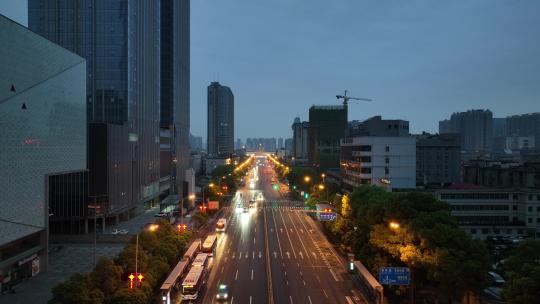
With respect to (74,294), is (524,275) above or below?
above

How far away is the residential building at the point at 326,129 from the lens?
561 ft

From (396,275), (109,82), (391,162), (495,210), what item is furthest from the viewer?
(391,162)

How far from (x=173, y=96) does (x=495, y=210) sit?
90.4 meters

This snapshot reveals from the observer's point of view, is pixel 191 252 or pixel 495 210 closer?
pixel 191 252

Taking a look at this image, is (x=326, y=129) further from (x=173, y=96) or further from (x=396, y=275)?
(x=396, y=275)

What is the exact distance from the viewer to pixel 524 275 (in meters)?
24.9

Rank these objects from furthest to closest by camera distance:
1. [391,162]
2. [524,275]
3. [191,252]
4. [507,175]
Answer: [507,175] < [391,162] < [191,252] < [524,275]

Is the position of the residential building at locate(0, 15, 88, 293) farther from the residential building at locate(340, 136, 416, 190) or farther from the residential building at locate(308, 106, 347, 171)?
the residential building at locate(308, 106, 347, 171)

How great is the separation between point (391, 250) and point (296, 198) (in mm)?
84323

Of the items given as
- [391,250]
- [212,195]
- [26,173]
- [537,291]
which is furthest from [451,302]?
[212,195]

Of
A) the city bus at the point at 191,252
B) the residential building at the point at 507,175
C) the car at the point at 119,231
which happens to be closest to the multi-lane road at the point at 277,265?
the city bus at the point at 191,252

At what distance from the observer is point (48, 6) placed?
76.6m

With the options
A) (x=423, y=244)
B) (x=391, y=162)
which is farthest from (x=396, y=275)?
(x=391, y=162)

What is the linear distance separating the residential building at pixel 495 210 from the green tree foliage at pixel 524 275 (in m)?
45.3
